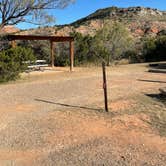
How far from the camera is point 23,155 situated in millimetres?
5977

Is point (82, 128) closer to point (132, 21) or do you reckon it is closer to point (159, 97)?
point (159, 97)

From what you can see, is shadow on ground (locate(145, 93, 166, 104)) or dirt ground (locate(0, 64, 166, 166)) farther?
shadow on ground (locate(145, 93, 166, 104))

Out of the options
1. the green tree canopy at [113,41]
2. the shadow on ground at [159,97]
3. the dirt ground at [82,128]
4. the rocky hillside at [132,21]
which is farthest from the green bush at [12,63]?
the rocky hillside at [132,21]

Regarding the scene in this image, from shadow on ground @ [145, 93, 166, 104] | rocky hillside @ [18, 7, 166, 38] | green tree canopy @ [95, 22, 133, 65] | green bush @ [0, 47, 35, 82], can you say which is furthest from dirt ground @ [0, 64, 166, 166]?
rocky hillside @ [18, 7, 166, 38]

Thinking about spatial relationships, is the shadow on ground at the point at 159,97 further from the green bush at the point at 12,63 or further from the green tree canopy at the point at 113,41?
the green tree canopy at the point at 113,41

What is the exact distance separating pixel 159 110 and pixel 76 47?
1770 centimetres

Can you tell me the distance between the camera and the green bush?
1532cm

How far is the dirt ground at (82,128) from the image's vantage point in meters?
5.88

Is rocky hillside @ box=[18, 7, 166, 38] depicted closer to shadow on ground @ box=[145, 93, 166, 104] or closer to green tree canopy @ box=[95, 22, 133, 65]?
green tree canopy @ box=[95, 22, 133, 65]

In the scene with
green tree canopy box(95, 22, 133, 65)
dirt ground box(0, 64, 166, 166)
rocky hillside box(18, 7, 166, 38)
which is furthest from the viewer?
rocky hillside box(18, 7, 166, 38)

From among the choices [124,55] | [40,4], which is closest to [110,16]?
[124,55]

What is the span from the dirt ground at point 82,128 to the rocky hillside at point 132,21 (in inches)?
1272

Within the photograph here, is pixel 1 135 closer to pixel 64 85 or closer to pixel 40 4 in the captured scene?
pixel 64 85

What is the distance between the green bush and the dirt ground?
3.16m
